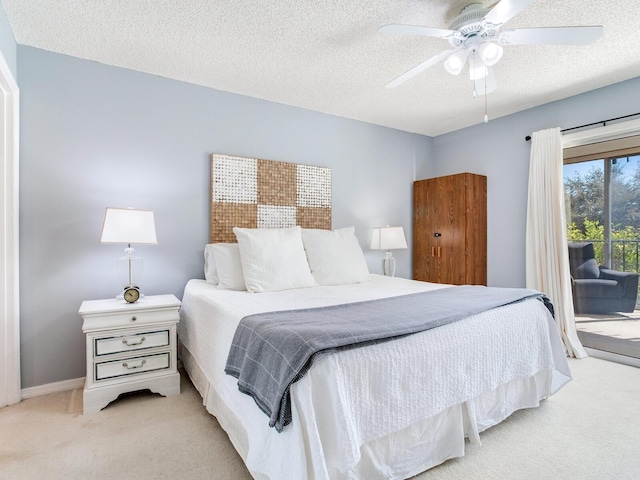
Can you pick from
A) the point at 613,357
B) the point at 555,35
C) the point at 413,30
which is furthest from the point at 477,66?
the point at 613,357

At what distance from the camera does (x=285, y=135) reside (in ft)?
11.5

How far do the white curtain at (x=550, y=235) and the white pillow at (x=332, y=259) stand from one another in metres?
1.83

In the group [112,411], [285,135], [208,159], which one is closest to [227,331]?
[112,411]

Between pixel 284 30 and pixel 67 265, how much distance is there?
7.47ft

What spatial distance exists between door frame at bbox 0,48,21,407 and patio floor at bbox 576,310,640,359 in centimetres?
475

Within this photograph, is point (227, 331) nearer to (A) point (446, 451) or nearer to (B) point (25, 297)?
(A) point (446, 451)

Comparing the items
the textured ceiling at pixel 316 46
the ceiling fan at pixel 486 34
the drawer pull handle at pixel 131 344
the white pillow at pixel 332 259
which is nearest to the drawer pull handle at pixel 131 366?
the drawer pull handle at pixel 131 344

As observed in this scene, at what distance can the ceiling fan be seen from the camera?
5.62 ft

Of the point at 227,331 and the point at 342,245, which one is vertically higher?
the point at 342,245

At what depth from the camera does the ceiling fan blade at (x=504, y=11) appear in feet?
5.23

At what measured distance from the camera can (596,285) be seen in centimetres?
335

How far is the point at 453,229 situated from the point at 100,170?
138 inches

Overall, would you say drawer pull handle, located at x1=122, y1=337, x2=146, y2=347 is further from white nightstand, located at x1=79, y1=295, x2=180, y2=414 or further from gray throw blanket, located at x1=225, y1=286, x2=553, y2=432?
gray throw blanket, located at x1=225, y1=286, x2=553, y2=432

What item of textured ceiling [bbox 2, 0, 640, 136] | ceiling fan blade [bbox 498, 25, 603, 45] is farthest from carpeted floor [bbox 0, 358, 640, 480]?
textured ceiling [bbox 2, 0, 640, 136]
